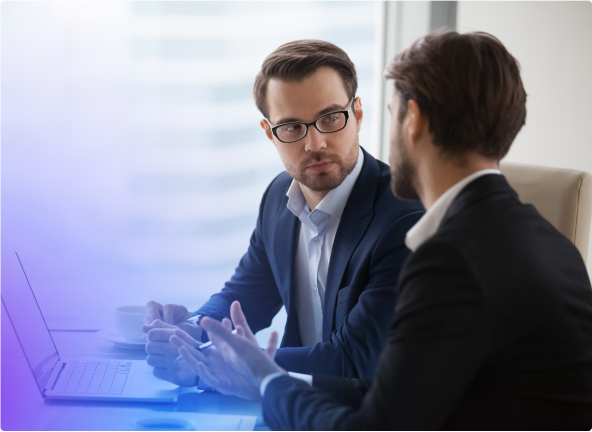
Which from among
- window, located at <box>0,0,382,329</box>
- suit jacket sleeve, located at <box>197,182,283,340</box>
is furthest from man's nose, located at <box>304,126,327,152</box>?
window, located at <box>0,0,382,329</box>

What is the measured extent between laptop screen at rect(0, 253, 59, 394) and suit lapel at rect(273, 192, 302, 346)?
0.63m

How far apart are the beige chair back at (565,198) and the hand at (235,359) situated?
2.41 feet

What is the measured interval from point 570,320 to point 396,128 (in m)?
0.43

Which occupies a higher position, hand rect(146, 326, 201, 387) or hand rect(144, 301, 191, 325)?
hand rect(146, 326, 201, 387)

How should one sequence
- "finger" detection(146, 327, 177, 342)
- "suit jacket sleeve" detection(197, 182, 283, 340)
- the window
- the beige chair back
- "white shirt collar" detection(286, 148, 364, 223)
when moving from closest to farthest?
"finger" detection(146, 327, 177, 342), the beige chair back, "white shirt collar" detection(286, 148, 364, 223), "suit jacket sleeve" detection(197, 182, 283, 340), the window

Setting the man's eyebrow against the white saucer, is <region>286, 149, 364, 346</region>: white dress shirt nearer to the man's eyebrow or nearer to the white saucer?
the man's eyebrow

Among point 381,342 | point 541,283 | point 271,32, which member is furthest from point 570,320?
point 271,32

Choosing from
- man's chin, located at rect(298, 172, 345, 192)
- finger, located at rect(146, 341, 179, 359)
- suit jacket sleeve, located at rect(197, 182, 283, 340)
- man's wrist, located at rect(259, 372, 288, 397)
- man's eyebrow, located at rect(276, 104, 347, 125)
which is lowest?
suit jacket sleeve, located at rect(197, 182, 283, 340)

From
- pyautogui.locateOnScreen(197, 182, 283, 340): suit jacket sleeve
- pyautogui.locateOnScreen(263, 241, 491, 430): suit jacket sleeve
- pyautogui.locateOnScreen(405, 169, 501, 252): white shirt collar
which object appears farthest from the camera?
pyautogui.locateOnScreen(197, 182, 283, 340): suit jacket sleeve

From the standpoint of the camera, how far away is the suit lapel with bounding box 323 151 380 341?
127 cm

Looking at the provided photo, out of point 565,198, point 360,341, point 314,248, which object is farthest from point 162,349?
point 565,198

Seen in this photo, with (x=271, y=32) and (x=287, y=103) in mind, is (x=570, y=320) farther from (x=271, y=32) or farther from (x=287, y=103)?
(x=271, y=32)

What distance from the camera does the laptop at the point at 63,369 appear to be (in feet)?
3.10

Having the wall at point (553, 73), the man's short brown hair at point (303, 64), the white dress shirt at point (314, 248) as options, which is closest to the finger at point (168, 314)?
the white dress shirt at point (314, 248)
